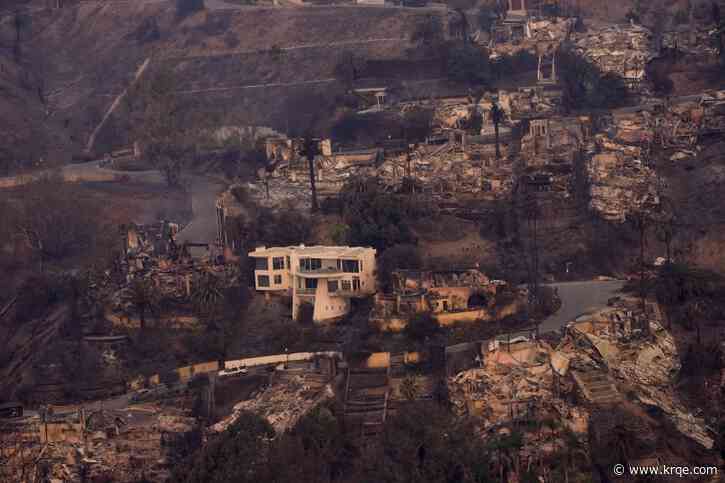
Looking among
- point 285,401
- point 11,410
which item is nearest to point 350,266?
point 285,401

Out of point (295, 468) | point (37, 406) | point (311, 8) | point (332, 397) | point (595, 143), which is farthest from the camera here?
point (311, 8)

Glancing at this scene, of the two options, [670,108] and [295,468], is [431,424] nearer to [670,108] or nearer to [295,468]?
[295,468]

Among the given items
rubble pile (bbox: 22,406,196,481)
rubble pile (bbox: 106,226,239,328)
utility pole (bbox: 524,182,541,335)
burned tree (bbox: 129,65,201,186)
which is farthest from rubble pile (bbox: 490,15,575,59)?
rubble pile (bbox: 22,406,196,481)

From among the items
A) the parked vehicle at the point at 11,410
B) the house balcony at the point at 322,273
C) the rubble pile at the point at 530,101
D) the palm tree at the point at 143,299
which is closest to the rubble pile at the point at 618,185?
the house balcony at the point at 322,273

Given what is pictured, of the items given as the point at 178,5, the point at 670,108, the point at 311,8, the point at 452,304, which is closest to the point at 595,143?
the point at 670,108

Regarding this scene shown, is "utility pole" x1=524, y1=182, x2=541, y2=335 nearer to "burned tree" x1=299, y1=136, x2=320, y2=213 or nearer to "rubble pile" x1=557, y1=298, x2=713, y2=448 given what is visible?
"rubble pile" x1=557, y1=298, x2=713, y2=448

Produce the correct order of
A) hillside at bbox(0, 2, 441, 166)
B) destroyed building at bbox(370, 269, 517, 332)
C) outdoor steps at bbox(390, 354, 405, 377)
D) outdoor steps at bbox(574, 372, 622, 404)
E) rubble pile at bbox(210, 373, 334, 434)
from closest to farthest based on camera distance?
outdoor steps at bbox(574, 372, 622, 404), rubble pile at bbox(210, 373, 334, 434), outdoor steps at bbox(390, 354, 405, 377), destroyed building at bbox(370, 269, 517, 332), hillside at bbox(0, 2, 441, 166)

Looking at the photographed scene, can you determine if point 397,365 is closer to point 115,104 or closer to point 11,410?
point 11,410

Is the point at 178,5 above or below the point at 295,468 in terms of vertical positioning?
below
